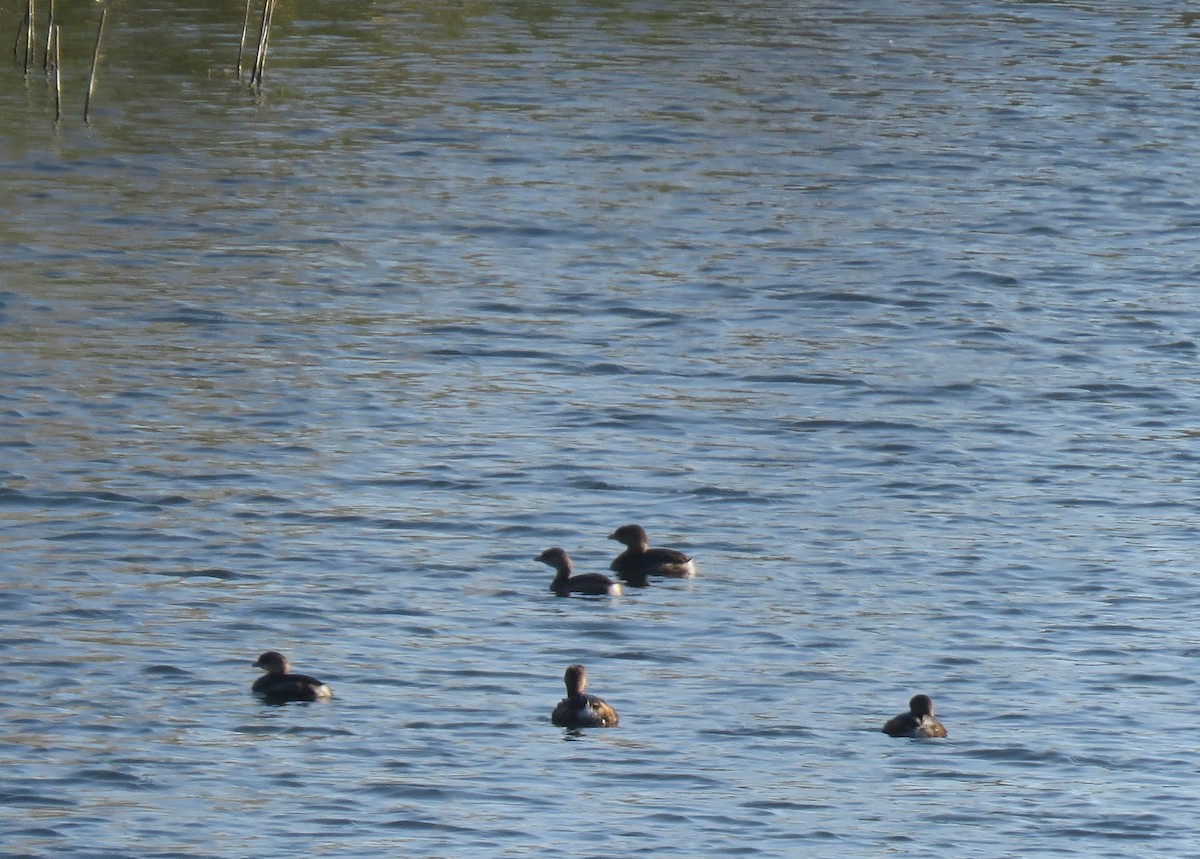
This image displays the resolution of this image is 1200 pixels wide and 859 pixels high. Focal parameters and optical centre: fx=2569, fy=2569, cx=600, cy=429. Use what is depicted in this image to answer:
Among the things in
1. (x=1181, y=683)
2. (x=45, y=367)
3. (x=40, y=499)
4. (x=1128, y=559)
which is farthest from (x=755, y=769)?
(x=45, y=367)

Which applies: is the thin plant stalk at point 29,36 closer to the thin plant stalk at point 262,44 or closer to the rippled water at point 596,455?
the rippled water at point 596,455

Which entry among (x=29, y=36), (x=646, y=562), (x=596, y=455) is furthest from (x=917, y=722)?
(x=29, y=36)

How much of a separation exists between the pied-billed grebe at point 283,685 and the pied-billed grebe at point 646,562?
3.71 m

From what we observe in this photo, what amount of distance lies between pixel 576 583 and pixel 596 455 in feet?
14.0

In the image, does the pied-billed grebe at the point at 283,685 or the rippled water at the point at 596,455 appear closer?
the rippled water at the point at 596,455

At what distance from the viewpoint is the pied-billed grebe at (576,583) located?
20.8 meters

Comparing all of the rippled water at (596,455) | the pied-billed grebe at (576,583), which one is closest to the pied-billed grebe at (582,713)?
the rippled water at (596,455)

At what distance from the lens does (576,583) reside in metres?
20.9

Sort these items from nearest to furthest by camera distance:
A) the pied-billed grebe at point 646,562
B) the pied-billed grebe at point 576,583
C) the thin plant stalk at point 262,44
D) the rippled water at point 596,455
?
the rippled water at point 596,455 → the pied-billed grebe at point 576,583 → the pied-billed grebe at point 646,562 → the thin plant stalk at point 262,44

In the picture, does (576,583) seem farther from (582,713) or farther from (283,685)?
(283,685)

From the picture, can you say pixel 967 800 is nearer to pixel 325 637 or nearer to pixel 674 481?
pixel 325 637

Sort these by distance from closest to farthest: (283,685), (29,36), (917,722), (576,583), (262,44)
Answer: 1. (917,722)
2. (283,685)
3. (576,583)
4. (262,44)
5. (29,36)

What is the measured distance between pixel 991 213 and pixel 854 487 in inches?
557

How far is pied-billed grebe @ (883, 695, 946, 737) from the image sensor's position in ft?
57.5
